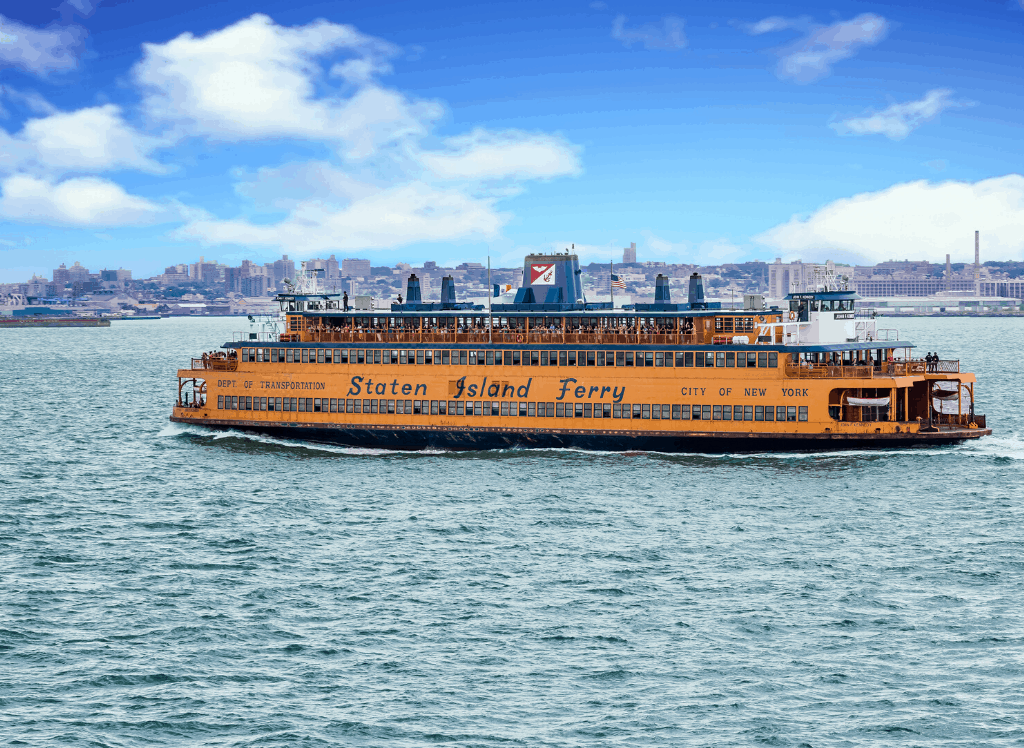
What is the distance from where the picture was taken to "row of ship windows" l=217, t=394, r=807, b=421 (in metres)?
49.3

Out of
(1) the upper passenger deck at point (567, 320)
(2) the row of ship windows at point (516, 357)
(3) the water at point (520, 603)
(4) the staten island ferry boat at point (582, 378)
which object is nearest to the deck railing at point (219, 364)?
(4) the staten island ferry boat at point (582, 378)

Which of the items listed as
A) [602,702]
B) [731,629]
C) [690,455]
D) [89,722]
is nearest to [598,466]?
[690,455]

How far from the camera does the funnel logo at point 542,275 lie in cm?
5941

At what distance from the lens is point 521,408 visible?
52656 millimetres

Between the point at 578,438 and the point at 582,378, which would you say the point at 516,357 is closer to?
the point at 582,378

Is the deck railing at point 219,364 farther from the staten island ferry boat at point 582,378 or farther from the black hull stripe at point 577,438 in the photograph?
the black hull stripe at point 577,438

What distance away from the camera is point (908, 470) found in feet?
148

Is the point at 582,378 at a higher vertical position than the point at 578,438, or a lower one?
higher

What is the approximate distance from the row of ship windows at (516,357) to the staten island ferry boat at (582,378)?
66 mm

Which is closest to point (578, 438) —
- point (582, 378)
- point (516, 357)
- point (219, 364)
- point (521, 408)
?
point (582, 378)

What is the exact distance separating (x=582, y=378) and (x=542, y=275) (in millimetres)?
9668

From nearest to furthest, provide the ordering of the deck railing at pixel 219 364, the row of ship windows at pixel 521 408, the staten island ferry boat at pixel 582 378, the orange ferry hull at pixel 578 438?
the orange ferry hull at pixel 578 438
the staten island ferry boat at pixel 582 378
the row of ship windows at pixel 521 408
the deck railing at pixel 219 364

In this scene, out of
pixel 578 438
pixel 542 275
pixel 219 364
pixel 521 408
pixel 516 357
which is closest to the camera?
pixel 578 438

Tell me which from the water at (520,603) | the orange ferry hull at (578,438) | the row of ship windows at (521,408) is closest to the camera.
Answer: the water at (520,603)
